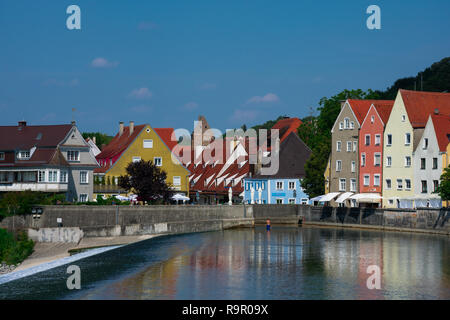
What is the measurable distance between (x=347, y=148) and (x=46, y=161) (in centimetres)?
4068

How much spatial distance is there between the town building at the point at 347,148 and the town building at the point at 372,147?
853mm

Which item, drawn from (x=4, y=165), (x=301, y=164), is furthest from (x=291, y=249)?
(x=301, y=164)

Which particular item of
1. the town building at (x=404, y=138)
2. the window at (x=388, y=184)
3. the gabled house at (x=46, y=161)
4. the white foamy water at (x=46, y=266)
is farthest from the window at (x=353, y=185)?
the white foamy water at (x=46, y=266)

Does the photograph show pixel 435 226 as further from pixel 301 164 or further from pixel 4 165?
pixel 4 165

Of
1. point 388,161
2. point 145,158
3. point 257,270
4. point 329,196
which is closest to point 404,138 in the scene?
point 388,161

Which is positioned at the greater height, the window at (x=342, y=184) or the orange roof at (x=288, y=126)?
the orange roof at (x=288, y=126)

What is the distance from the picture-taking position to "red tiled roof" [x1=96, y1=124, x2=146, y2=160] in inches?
4577

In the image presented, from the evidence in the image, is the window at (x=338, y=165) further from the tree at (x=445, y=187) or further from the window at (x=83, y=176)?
the window at (x=83, y=176)

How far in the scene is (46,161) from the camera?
92.8m

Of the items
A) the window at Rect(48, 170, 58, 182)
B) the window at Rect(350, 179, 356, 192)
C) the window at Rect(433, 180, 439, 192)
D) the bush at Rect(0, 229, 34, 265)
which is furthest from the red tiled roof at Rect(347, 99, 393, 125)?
the bush at Rect(0, 229, 34, 265)

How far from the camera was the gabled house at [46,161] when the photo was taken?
92.5 m

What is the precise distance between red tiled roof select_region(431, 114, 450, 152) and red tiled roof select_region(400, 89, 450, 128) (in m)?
4.70

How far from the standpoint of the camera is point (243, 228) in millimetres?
101125
